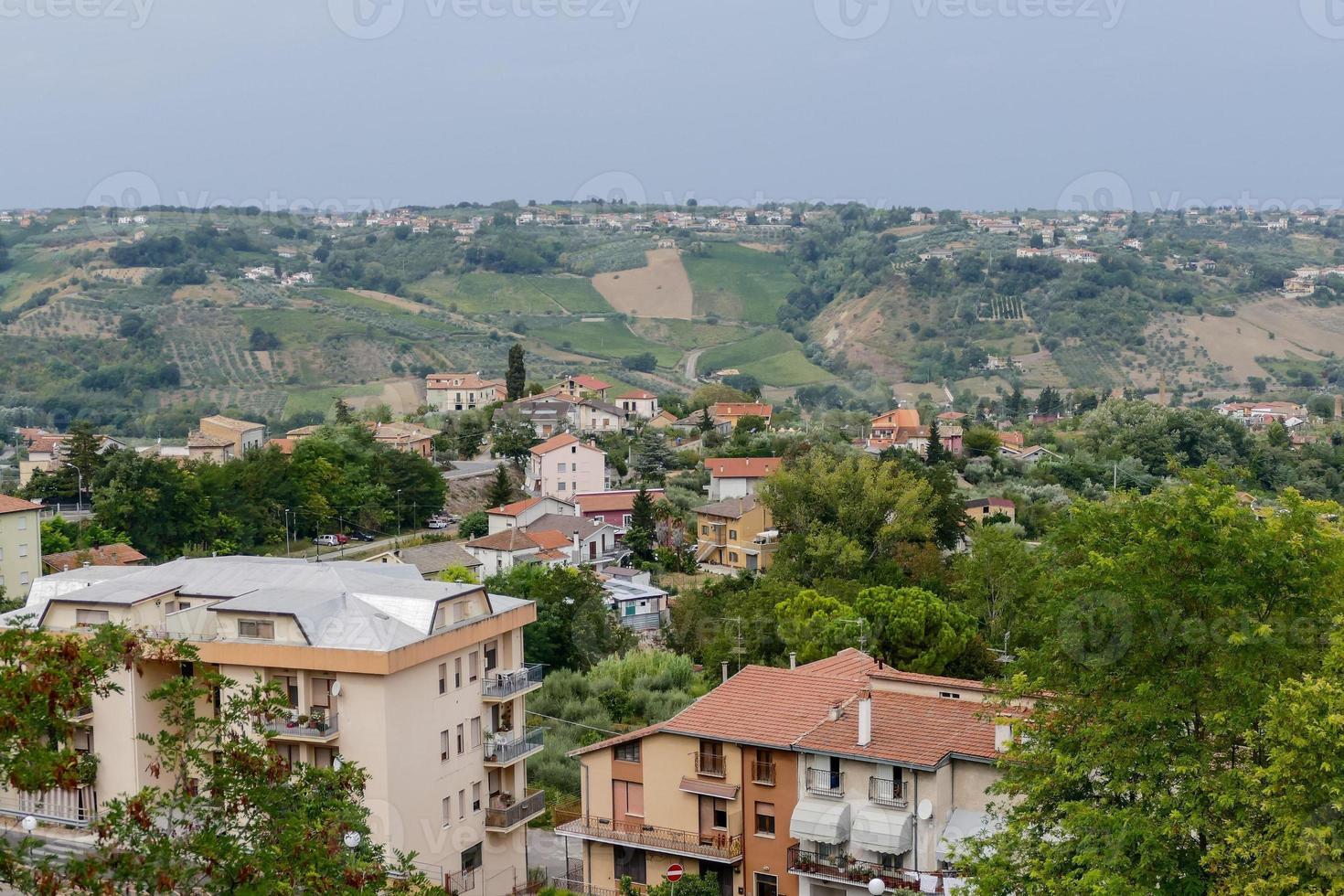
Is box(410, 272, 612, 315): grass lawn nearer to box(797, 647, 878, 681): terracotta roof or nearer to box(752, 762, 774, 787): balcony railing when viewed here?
box(797, 647, 878, 681): terracotta roof

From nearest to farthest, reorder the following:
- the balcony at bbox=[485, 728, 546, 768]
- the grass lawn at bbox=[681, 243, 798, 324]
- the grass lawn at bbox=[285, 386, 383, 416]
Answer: the balcony at bbox=[485, 728, 546, 768] < the grass lawn at bbox=[285, 386, 383, 416] < the grass lawn at bbox=[681, 243, 798, 324]

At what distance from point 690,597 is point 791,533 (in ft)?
18.1

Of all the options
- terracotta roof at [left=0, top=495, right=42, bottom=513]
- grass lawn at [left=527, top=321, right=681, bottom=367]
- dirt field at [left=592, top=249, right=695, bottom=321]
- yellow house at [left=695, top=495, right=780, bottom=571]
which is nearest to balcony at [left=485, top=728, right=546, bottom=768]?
terracotta roof at [left=0, top=495, right=42, bottom=513]

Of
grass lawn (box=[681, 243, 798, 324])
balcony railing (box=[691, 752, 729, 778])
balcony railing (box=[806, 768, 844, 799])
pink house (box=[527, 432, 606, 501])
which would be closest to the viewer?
balcony railing (box=[806, 768, 844, 799])

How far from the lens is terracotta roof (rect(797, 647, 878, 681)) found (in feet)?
60.1

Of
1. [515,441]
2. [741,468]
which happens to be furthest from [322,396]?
[741,468]

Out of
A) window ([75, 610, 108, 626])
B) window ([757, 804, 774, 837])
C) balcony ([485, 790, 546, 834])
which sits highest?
window ([75, 610, 108, 626])

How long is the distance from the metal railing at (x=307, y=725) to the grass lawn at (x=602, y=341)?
94.8 metres

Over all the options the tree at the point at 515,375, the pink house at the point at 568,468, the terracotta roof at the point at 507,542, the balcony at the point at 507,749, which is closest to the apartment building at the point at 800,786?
the balcony at the point at 507,749

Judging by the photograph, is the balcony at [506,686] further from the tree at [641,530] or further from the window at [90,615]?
the tree at [641,530]

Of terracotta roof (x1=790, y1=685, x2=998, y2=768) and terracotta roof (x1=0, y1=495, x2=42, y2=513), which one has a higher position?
terracotta roof (x1=790, y1=685, x2=998, y2=768)

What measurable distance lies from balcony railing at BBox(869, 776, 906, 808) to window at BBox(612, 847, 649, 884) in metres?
3.23

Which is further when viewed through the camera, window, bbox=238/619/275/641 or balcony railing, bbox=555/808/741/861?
balcony railing, bbox=555/808/741/861

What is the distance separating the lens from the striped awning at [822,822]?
632 inches
